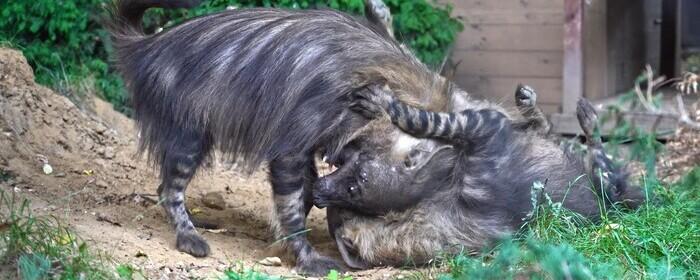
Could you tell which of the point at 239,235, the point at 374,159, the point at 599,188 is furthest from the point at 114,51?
the point at 599,188

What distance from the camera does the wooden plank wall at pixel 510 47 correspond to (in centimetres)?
829

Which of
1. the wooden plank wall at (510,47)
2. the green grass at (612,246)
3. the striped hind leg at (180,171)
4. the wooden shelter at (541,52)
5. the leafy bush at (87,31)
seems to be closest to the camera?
the green grass at (612,246)

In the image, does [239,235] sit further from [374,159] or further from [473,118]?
[473,118]

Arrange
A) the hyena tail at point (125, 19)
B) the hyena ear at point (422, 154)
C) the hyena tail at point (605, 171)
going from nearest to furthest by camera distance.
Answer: the hyena ear at point (422, 154)
the hyena tail at point (605, 171)
the hyena tail at point (125, 19)

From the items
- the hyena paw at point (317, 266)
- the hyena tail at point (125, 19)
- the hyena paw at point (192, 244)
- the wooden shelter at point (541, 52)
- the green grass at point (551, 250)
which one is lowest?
the wooden shelter at point (541, 52)

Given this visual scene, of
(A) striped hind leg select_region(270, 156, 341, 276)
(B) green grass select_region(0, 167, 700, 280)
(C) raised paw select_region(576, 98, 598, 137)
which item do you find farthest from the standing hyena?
(C) raised paw select_region(576, 98, 598, 137)

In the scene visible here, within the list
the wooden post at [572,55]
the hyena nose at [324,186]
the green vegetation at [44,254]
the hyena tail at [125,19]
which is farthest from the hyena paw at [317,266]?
the wooden post at [572,55]

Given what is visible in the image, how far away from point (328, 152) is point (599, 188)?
131cm

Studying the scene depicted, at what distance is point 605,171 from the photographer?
4977 millimetres

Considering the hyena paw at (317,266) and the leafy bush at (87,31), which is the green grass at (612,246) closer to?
the hyena paw at (317,266)

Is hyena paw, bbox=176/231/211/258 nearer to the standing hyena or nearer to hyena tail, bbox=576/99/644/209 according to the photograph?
the standing hyena

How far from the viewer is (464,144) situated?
4.59m

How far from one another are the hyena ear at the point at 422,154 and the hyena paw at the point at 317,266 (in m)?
0.55

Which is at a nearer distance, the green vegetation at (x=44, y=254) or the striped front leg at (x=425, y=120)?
the green vegetation at (x=44, y=254)
